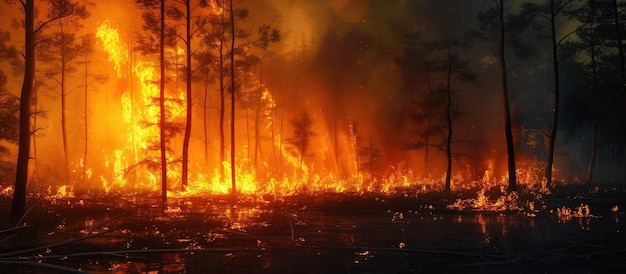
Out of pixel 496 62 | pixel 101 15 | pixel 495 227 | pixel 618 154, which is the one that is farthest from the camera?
pixel 496 62

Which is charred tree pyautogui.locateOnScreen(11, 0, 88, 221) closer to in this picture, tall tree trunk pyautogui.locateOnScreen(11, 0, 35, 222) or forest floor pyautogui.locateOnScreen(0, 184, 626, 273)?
tall tree trunk pyautogui.locateOnScreen(11, 0, 35, 222)

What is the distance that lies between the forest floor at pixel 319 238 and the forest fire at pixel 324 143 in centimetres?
10

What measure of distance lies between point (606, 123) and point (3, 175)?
145ft

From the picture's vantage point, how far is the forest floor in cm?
931

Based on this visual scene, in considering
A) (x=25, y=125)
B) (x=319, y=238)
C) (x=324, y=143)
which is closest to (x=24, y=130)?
(x=25, y=125)

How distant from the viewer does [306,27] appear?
58000mm

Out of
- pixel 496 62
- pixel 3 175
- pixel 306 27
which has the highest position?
pixel 306 27

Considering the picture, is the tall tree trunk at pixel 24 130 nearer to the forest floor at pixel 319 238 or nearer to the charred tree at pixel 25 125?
the charred tree at pixel 25 125

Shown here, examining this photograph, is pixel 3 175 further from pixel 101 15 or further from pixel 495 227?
pixel 495 227

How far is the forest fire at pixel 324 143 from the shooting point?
11.4m

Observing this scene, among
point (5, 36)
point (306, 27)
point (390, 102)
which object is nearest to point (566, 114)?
point (390, 102)

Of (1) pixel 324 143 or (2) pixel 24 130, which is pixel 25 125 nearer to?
(2) pixel 24 130

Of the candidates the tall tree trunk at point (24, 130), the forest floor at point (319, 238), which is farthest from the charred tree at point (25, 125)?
the forest floor at point (319, 238)

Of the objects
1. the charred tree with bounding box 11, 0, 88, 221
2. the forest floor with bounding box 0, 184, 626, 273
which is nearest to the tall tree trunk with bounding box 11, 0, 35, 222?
the charred tree with bounding box 11, 0, 88, 221
